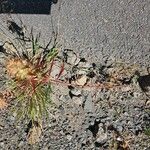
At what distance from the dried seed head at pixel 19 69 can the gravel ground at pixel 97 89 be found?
13 cm

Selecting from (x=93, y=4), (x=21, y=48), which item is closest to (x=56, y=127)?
(x=21, y=48)

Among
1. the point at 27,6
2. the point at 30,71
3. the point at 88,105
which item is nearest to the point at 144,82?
the point at 88,105

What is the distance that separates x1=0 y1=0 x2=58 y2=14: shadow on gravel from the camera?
12.9 feet

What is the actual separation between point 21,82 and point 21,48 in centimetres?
29

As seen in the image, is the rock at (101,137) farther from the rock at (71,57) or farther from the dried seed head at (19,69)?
the dried seed head at (19,69)

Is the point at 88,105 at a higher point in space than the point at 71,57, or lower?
lower

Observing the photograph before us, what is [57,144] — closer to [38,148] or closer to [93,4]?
[38,148]

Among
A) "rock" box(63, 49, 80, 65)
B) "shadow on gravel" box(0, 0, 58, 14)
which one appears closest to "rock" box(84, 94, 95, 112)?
"rock" box(63, 49, 80, 65)

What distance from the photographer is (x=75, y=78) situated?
378 cm

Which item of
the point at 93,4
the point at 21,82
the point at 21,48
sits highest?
the point at 93,4

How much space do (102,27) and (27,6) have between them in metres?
0.67

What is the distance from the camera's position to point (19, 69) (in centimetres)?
379

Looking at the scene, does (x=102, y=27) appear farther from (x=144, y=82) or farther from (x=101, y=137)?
(x=101, y=137)

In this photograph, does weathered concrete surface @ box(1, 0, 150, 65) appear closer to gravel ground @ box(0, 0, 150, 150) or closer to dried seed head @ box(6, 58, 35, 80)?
gravel ground @ box(0, 0, 150, 150)
